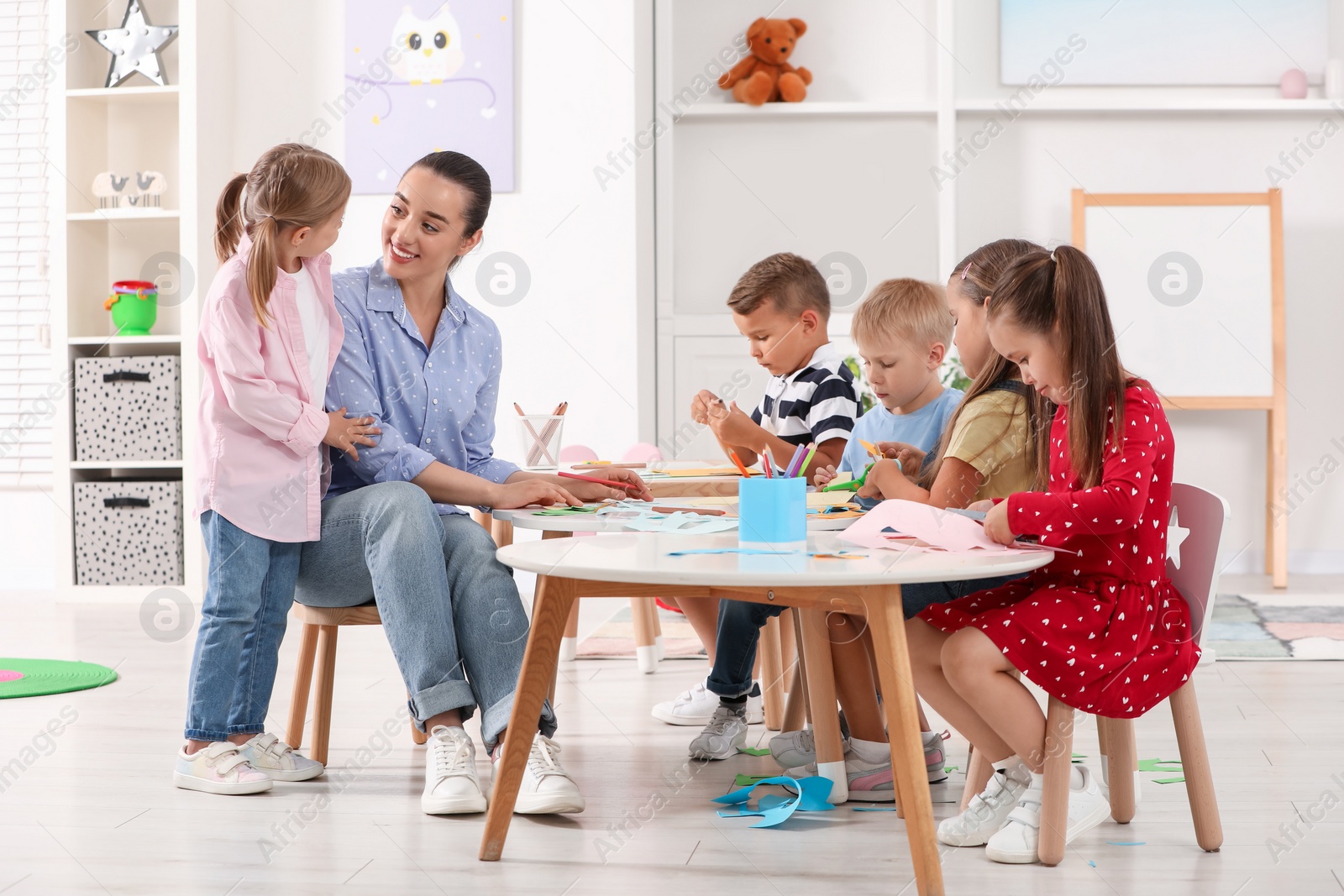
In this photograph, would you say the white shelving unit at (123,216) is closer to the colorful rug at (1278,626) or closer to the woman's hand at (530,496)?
the woman's hand at (530,496)

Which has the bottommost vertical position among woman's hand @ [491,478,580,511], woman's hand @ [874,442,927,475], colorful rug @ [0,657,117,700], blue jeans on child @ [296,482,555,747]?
colorful rug @ [0,657,117,700]

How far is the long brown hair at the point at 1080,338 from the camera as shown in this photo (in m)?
1.46

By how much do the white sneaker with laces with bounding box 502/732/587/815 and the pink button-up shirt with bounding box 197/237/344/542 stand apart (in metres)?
0.46

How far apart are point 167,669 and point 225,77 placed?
6.91 ft

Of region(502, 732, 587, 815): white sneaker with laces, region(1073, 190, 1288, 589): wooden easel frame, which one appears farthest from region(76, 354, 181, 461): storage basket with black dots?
region(1073, 190, 1288, 589): wooden easel frame

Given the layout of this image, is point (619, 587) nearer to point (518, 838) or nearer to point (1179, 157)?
point (518, 838)

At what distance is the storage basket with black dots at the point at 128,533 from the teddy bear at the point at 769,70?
2.28 meters

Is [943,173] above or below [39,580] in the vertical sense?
above

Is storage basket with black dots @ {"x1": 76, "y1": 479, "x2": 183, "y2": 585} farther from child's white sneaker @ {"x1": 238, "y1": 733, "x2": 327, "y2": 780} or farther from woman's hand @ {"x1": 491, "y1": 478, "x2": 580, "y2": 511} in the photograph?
woman's hand @ {"x1": 491, "y1": 478, "x2": 580, "y2": 511}

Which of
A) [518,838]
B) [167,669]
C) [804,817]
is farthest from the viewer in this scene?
[167,669]

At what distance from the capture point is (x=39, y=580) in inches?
165

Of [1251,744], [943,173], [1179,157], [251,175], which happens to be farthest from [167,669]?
[1179,157]

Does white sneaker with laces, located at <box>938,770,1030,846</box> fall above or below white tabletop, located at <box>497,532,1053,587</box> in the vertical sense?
below

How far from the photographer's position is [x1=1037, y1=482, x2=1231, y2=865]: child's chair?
144 cm
